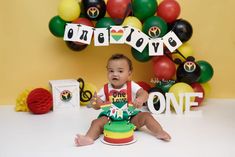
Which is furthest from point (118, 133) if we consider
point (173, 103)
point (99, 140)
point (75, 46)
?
point (75, 46)

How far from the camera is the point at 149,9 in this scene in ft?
7.07

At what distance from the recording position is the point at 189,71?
7.16 feet

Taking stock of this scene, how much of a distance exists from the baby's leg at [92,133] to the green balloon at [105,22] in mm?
616

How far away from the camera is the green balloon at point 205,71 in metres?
2.29

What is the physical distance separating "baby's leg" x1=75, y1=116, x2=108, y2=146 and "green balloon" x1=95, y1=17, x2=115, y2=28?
0.62 m

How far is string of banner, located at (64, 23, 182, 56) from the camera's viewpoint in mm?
2168

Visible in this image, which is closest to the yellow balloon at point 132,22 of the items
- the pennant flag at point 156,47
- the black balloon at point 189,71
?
the pennant flag at point 156,47

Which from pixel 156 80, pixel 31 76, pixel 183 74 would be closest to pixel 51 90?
pixel 31 76

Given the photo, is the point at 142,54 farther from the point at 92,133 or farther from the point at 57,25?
the point at 92,133

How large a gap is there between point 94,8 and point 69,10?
0.14 metres

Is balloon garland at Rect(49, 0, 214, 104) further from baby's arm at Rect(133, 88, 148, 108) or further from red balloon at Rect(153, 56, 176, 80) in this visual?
baby's arm at Rect(133, 88, 148, 108)

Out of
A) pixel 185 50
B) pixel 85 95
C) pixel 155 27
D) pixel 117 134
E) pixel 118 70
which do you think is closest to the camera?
pixel 117 134

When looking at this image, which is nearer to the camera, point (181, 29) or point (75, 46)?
point (181, 29)

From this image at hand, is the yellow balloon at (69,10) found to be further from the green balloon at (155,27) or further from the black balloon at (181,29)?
the black balloon at (181,29)
